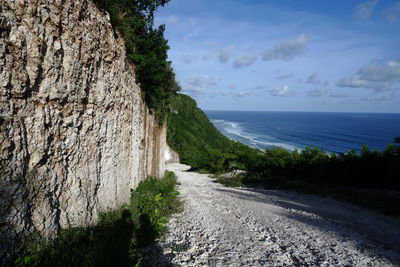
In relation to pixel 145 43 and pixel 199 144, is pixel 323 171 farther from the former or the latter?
pixel 199 144

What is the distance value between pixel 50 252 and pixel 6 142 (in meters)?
2.04

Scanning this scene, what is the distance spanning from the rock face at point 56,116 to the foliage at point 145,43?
4.76 ft

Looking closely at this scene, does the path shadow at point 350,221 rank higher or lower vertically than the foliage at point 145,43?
lower

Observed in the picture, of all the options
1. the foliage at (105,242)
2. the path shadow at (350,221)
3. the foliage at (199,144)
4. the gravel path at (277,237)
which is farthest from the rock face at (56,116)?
the foliage at (199,144)

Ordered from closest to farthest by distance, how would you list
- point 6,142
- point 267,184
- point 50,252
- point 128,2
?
point 6,142, point 50,252, point 128,2, point 267,184

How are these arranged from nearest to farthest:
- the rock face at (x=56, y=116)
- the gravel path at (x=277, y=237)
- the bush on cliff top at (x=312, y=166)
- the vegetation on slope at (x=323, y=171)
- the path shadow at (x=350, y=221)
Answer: the rock face at (x=56, y=116)
the gravel path at (x=277, y=237)
the path shadow at (x=350, y=221)
the vegetation on slope at (x=323, y=171)
the bush on cliff top at (x=312, y=166)

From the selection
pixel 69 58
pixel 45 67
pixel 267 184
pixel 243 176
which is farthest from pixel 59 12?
pixel 243 176

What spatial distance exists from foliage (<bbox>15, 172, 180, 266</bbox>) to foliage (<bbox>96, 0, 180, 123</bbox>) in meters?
5.55

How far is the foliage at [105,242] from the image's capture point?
371 cm

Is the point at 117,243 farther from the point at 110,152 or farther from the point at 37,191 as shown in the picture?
the point at 110,152

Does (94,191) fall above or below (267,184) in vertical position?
above

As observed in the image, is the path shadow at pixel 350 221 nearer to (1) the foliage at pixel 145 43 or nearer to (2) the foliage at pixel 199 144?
(1) the foliage at pixel 145 43

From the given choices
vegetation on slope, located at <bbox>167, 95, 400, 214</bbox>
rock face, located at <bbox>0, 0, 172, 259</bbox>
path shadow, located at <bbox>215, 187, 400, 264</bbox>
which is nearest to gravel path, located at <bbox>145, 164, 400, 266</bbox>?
path shadow, located at <bbox>215, 187, 400, 264</bbox>

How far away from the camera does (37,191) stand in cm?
388
